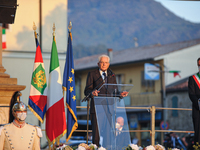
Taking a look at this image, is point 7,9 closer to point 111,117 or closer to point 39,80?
point 39,80

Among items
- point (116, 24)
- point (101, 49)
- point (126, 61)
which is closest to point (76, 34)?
point (116, 24)

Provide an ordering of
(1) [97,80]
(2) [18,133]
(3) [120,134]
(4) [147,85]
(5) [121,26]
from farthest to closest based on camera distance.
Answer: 1. (5) [121,26]
2. (4) [147,85]
3. (1) [97,80]
4. (3) [120,134]
5. (2) [18,133]

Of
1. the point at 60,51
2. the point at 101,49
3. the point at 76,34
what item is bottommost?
the point at 60,51

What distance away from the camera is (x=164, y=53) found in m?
36.1

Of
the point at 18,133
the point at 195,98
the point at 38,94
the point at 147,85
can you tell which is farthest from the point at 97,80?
the point at 147,85

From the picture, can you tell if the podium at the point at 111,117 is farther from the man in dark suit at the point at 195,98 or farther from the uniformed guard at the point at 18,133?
the man in dark suit at the point at 195,98

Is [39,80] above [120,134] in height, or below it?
above

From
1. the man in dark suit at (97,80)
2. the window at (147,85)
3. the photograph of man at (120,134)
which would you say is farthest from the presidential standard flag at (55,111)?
the window at (147,85)

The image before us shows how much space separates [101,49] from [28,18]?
73380mm

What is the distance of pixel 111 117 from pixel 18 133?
1372 millimetres

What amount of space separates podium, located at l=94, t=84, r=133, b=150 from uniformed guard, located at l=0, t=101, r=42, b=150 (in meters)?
1.07

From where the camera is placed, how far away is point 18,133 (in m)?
4.80

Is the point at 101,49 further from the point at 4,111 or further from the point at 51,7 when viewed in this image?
the point at 4,111

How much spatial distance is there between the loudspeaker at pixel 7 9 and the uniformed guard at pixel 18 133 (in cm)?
203
